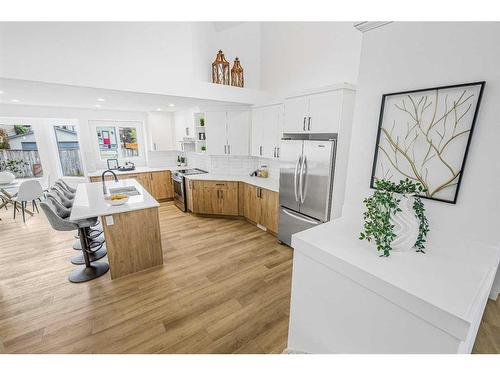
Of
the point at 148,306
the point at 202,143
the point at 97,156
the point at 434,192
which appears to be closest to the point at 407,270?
the point at 434,192

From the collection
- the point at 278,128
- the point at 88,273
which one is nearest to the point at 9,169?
the point at 88,273

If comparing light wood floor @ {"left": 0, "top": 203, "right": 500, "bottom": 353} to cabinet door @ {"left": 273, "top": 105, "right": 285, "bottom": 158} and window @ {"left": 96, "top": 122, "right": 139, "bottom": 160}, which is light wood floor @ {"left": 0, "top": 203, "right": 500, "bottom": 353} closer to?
cabinet door @ {"left": 273, "top": 105, "right": 285, "bottom": 158}

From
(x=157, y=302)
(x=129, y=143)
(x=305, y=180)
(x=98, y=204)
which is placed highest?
(x=129, y=143)

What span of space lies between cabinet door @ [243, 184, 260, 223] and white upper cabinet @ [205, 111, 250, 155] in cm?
82

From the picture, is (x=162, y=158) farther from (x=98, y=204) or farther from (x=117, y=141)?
(x=98, y=204)

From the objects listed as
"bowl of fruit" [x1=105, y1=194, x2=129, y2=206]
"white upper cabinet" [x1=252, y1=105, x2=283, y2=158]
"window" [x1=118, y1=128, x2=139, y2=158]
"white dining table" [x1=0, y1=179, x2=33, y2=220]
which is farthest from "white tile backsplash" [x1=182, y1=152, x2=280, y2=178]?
"white dining table" [x1=0, y1=179, x2=33, y2=220]

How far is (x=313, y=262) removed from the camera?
132cm

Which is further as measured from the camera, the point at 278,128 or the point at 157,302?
the point at 278,128

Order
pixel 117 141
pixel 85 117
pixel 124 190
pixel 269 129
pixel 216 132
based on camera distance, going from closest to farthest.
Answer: pixel 124 190 → pixel 269 129 → pixel 216 132 → pixel 85 117 → pixel 117 141

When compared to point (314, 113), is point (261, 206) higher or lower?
lower

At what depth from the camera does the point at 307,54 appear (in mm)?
3412

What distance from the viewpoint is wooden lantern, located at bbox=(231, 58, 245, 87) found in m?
3.98

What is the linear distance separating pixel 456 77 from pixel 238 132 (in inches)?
140
